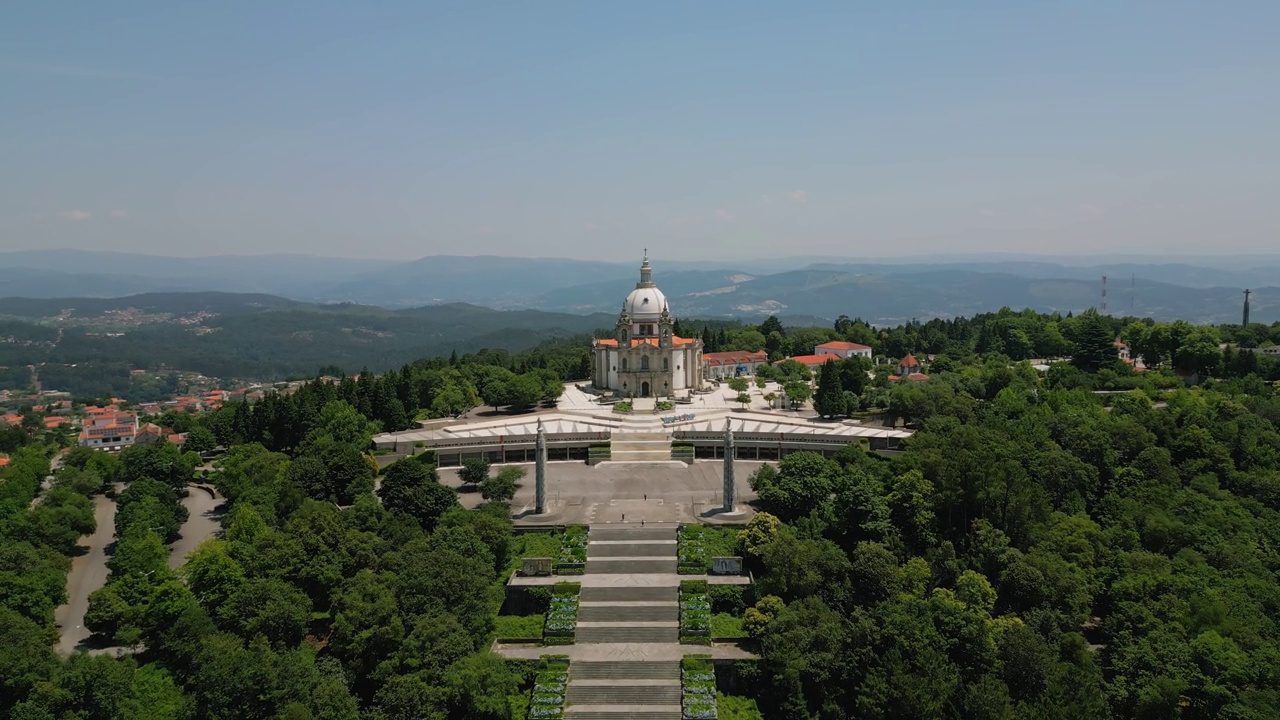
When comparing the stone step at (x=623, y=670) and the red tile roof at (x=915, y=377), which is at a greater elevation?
the red tile roof at (x=915, y=377)

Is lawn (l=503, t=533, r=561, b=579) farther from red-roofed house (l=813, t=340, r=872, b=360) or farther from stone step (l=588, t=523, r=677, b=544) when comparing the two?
red-roofed house (l=813, t=340, r=872, b=360)

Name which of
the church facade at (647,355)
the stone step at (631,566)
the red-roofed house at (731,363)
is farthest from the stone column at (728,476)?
the red-roofed house at (731,363)

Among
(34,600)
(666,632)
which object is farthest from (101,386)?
(666,632)

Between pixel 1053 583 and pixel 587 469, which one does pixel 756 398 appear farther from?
pixel 1053 583

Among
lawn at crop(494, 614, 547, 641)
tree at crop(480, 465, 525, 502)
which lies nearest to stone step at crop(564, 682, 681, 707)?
lawn at crop(494, 614, 547, 641)

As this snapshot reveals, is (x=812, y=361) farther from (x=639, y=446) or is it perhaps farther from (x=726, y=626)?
(x=726, y=626)

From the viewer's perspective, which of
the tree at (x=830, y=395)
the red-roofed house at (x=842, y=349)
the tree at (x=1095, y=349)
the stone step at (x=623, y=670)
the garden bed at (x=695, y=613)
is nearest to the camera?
the stone step at (x=623, y=670)

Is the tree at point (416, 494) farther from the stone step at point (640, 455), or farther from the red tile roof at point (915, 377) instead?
the red tile roof at point (915, 377)
